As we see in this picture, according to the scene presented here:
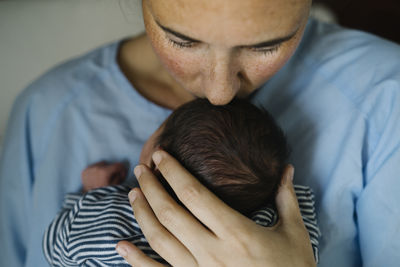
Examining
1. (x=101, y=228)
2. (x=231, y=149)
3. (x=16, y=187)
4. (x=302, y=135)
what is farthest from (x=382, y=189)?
(x=16, y=187)

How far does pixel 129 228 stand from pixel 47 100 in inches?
18.8

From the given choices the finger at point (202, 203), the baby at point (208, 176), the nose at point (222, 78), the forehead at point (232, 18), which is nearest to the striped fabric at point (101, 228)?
the baby at point (208, 176)

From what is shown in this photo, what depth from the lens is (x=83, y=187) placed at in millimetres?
1015

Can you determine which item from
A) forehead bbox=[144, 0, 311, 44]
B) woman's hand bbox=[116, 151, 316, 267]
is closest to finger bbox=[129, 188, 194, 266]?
woman's hand bbox=[116, 151, 316, 267]

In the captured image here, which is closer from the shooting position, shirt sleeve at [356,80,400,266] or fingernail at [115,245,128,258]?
fingernail at [115,245,128,258]

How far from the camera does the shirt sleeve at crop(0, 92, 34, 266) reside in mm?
1056

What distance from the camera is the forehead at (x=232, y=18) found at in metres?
0.57

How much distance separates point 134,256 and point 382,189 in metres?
0.54

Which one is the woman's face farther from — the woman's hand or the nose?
the woman's hand

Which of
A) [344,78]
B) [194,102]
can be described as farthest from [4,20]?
[344,78]

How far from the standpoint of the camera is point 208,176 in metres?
0.74

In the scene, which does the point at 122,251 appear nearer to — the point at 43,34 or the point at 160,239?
the point at 160,239

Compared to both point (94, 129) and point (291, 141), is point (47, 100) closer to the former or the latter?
point (94, 129)

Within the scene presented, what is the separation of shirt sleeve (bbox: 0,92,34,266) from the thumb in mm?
699
